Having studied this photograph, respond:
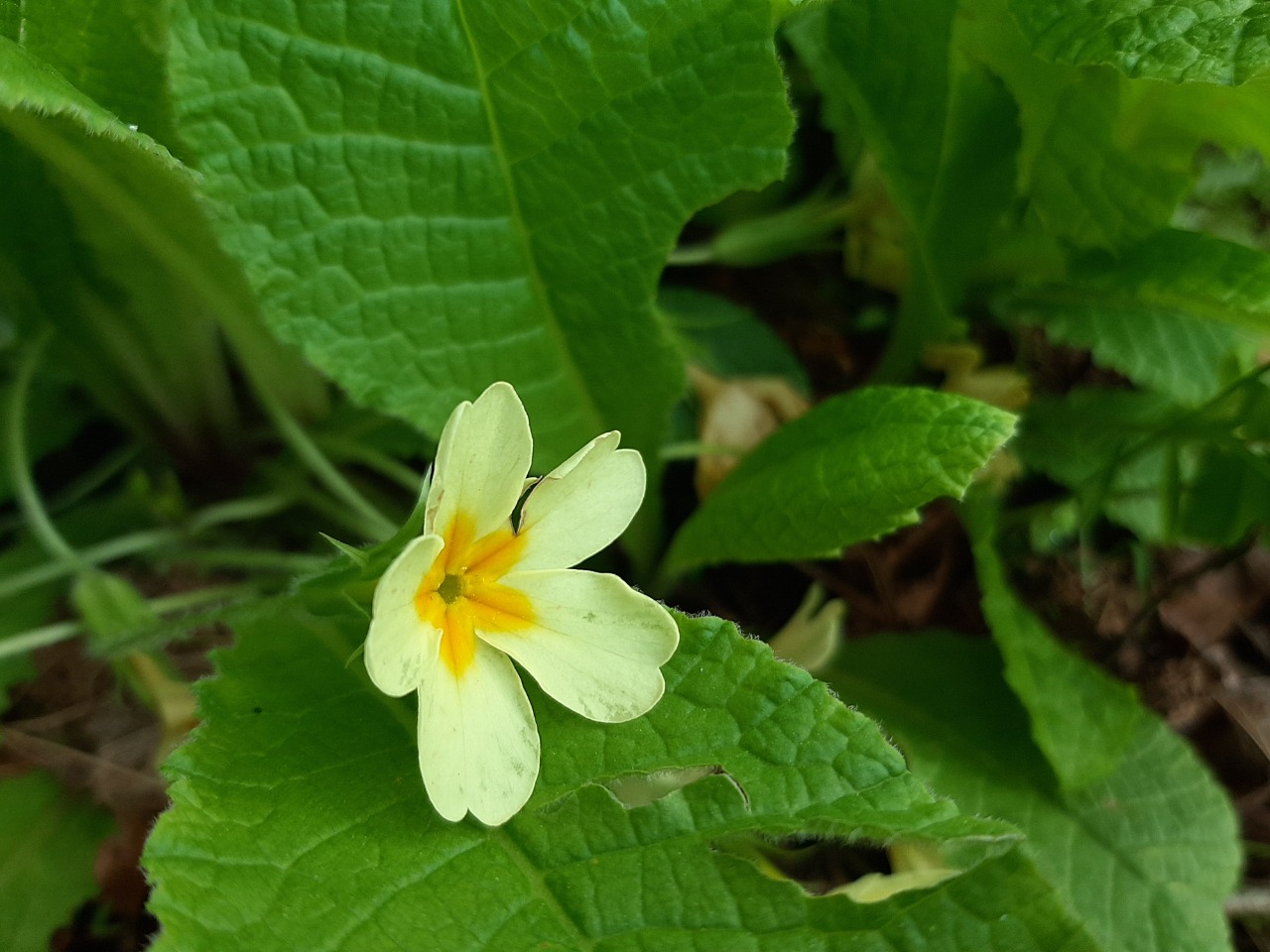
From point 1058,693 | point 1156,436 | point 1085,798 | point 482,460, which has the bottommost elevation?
point 1085,798

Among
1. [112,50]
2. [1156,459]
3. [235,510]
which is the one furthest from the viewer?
[1156,459]

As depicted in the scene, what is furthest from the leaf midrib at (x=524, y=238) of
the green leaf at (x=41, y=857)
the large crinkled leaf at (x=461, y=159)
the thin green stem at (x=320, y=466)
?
the green leaf at (x=41, y=857)

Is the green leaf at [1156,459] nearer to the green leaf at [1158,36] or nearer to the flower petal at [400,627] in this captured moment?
the green leaf at [1158,36]

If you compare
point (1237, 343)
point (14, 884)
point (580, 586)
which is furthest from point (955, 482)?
point (14, 884)

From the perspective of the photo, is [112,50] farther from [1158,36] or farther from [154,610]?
[1158,36]

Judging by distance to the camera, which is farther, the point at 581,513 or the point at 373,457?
the point at 373,457

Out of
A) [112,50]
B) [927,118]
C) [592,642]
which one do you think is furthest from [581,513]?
[927,118]
